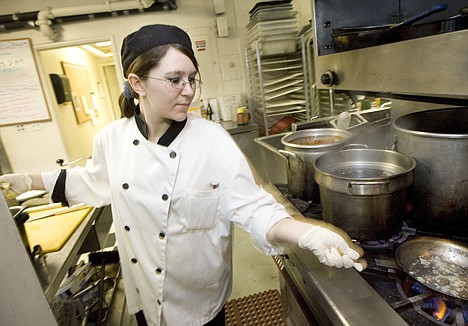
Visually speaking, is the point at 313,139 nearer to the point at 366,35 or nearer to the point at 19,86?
the point at 366,35

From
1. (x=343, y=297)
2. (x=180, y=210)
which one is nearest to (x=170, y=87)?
(x=180, y=210)

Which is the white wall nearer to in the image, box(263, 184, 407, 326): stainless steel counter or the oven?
the oven

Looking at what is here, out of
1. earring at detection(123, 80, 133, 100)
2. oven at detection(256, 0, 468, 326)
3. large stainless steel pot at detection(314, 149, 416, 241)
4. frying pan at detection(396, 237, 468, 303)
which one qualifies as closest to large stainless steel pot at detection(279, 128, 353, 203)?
oven at detection(256, 0, 468, 326)

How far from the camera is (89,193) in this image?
1267 millimetres

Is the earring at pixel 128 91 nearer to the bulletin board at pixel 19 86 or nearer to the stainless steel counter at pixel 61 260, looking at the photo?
the stainless steel counter at pixel 61 260

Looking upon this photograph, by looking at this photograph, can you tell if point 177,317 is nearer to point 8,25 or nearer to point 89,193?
point 89,193

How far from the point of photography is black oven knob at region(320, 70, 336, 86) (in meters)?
1.04

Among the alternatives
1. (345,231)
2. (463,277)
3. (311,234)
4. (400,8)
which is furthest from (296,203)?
(400,8)

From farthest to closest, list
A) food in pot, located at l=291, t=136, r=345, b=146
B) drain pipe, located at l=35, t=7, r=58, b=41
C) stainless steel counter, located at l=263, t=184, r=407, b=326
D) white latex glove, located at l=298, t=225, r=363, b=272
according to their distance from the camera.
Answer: drain pipe, located at l=35, t=7, r=58, b=41 → food in pot, located at l=291, t=136, r=345, b=146 → white latex glove, located at l=298, t=225, r=363, b=272 → stainless steel counter, located at l=263, t=184, r=407, b=326

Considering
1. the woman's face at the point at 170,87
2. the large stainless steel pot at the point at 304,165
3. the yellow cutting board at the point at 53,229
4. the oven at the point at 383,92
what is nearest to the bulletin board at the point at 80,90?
the yellow cutting board at the point at 53,229

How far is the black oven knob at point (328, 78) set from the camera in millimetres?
1037

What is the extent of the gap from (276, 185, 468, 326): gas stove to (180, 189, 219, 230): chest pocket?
327mm

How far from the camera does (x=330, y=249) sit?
0.71 metres

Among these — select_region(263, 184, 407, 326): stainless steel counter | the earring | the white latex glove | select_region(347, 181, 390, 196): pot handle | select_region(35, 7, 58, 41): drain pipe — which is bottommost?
select_region(263, 184, 407, 326): stainless steel counter
